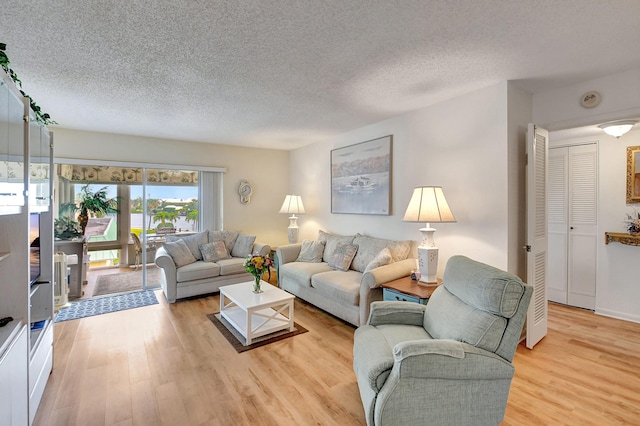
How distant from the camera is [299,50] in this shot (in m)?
2.17

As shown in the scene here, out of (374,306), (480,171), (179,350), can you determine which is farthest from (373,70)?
(179,350)

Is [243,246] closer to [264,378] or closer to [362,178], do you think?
[362,178]

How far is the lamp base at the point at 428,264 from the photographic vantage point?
9.61 ft

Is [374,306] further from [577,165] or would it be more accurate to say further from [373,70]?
[577,165]

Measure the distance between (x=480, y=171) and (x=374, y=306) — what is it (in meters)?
1.75

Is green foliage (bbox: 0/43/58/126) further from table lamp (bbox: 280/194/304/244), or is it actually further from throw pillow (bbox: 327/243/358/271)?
table lamp (bbox: 280/194/304/244)

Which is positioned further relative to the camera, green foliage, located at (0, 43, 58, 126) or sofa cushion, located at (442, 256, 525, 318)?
sofa cushion, located at (442, 256, 525, 318)

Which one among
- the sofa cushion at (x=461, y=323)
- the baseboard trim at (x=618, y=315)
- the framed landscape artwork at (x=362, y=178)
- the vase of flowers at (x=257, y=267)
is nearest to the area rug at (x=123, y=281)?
the vase of flowers at (x=257, y=267)

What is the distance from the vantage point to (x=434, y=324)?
2025 mm

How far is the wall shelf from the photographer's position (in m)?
3.34

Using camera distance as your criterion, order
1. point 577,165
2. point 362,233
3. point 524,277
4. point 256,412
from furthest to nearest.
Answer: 1. point 362,233
2. point 577,165
3. point 524,277
4. point 256,412

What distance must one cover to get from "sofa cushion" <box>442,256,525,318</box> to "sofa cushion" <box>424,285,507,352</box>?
0.05 meters

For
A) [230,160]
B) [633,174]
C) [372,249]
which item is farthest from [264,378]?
[633,174]

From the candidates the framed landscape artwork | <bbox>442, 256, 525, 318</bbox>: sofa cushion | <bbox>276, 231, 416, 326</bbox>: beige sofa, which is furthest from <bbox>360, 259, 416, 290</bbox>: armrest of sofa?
<bbox>442, 256, 525, 318</bbox>: sofa cushion
